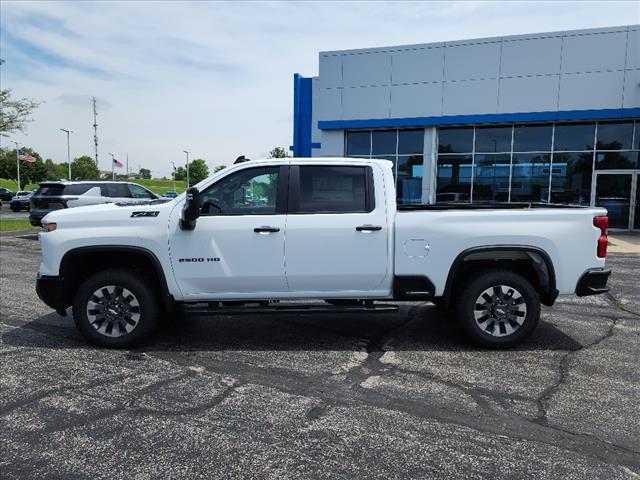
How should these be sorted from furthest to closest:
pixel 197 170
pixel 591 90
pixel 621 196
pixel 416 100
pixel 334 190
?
pixel 197 170 → pixel 416 100 → pixel 621 196 → pixel 591 90 → pixel 334 190

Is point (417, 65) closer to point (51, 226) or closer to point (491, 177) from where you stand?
point (491, 177)

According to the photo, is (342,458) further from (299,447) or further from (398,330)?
(398,330)

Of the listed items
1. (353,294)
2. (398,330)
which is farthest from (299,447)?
(398,330)

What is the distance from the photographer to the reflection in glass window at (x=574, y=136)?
18.1 meters

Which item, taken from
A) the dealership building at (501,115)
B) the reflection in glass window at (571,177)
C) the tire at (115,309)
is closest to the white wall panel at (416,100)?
the dealership building at (501,115)

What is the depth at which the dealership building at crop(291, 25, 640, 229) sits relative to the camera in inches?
683

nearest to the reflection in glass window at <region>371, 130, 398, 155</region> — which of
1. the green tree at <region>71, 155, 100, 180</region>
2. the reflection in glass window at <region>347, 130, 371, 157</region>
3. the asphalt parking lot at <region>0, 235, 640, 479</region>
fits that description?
the reflection in glass window at <region>347, 130, 371, 157</region>

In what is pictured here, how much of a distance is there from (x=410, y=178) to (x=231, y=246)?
661 inches

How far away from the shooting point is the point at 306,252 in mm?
4805

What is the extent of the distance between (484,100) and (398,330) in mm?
15461

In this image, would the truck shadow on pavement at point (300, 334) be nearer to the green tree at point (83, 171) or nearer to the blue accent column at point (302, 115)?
the blue accent column at point (302, 115)

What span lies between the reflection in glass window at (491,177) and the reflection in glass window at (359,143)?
469 centimetres

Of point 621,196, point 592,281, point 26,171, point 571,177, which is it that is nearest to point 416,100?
point 571,177

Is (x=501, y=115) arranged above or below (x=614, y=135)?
above
